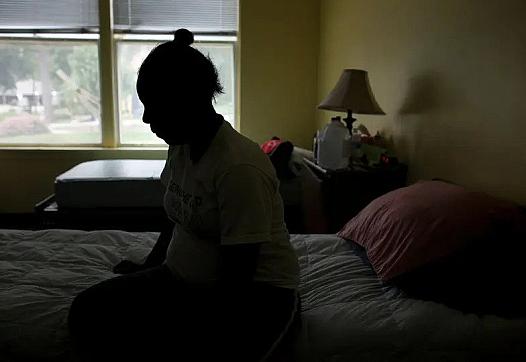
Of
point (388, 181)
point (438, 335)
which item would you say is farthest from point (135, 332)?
point (388, 181)

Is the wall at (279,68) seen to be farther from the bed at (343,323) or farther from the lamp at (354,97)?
the bed at (343,323)

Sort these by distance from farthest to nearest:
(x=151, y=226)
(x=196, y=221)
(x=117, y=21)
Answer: (x=117, y=21) < (x=151, y=226) < (x=196, y=221)

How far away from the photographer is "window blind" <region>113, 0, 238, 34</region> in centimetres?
408

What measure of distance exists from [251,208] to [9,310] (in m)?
0.73

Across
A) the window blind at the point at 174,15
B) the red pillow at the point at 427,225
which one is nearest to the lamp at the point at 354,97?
the red pillow at the point at 427,225

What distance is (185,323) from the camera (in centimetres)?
112

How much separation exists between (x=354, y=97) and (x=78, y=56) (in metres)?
2.65

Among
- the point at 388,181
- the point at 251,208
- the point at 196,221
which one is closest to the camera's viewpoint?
the point at 251,208

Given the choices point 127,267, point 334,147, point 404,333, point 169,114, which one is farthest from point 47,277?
point 334,147

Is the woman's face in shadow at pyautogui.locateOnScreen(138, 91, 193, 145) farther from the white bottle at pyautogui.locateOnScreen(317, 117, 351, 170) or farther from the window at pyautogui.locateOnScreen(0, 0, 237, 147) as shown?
the window at pyautogui.locateOnScreen(0, 0, 237, 147)

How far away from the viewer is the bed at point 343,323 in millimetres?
1197

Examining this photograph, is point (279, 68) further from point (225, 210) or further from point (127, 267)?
point (225, 210)

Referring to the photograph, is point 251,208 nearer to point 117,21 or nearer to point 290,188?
point 290,188

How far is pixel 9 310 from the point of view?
1.27 metres
